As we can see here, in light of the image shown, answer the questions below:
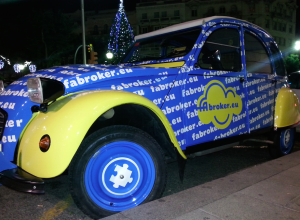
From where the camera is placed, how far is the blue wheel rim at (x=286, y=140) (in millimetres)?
4777

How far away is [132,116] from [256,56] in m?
2.46

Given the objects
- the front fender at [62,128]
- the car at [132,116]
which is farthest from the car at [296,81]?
the front fender at [62,128]

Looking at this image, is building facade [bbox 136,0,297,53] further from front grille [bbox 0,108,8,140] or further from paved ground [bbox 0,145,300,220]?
front grille [bbox 0,108,8,140]

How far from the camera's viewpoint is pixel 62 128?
2.23m

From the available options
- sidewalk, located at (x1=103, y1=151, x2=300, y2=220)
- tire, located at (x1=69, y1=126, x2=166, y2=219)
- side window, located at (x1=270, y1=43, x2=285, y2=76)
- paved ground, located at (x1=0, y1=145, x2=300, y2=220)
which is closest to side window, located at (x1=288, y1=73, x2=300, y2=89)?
side window, located at (x1=270, y1=43, x2=285, y2=76)

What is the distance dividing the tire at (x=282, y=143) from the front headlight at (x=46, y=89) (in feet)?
12.3

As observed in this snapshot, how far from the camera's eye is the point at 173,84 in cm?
300

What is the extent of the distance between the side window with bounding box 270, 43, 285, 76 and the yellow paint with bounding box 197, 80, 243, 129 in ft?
4.73

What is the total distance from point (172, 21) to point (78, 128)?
48596 mm

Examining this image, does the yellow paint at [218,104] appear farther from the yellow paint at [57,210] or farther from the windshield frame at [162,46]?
the yellow paint at [57,210]

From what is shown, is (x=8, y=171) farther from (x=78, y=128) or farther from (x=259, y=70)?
(x=259, y=70)

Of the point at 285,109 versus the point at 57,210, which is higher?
the point at 285,109

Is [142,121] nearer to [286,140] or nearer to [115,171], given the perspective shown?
[115,171]

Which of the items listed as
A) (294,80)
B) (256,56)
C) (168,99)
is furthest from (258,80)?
(294,80)
